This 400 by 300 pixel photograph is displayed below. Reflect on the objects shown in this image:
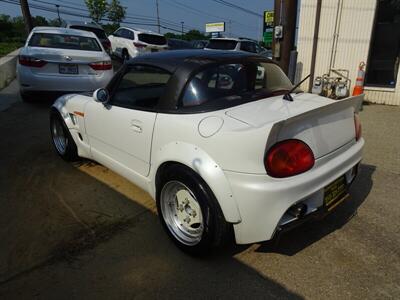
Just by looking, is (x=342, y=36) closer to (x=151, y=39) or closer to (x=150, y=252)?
(x=150, y=252)

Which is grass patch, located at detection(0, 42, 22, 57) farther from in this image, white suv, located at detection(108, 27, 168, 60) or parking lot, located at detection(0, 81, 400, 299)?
parking lot, located at detection(0, 81, 400, 299)

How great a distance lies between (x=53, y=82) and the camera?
6609mm

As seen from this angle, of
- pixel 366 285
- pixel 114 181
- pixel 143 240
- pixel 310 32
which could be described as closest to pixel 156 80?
pixel 114 181

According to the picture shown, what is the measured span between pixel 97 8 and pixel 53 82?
38055mm

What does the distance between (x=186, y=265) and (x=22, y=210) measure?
1803mm

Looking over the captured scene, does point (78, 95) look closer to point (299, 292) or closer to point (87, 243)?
point (87, 243)

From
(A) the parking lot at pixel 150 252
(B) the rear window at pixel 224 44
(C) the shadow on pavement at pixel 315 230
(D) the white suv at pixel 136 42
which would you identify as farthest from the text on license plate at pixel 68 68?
(D) the white suv at pixel 136 42

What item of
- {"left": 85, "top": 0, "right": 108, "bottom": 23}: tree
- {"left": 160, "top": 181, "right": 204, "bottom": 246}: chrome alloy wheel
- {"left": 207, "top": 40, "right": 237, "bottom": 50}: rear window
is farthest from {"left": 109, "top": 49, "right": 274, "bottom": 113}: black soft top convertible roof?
{"left": 85, "top": 0, "right": 108, "bottom": 23}: tree

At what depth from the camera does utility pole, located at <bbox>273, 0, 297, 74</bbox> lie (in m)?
7.14

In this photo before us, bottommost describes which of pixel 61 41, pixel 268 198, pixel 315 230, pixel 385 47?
pixel 315 230

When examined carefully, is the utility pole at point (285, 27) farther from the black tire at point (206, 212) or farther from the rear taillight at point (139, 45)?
the rear taillight at point (139, 45)

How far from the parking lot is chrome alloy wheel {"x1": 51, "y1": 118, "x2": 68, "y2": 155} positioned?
574 mm

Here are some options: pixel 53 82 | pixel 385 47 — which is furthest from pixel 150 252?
pixel 385 47

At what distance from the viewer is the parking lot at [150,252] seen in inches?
88.7
